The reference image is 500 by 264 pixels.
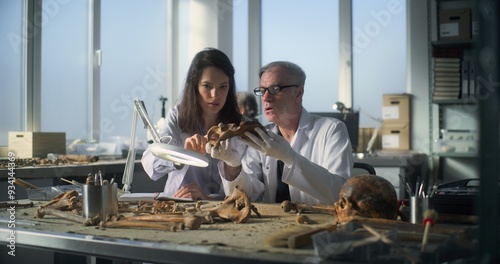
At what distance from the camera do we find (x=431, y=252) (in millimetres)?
1143

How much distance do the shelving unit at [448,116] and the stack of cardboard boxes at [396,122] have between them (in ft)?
0.78

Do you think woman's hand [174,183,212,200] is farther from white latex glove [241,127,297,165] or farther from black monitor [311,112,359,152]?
black monitor [311,112,359,152]

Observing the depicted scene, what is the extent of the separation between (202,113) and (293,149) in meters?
0.77

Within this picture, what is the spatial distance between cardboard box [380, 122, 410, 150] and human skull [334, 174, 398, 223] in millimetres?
3943

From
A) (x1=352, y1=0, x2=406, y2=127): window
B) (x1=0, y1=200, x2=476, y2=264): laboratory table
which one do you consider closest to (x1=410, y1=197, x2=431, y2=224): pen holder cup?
(x1=0, y1=200, x2=476, y2=264): laboratory table

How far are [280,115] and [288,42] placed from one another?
11.8 ft

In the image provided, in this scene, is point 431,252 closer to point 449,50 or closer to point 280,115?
point 280,115

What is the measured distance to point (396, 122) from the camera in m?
5.46

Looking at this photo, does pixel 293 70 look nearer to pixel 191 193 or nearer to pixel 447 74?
pixel 191 193

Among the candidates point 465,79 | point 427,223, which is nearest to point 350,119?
point 465,79

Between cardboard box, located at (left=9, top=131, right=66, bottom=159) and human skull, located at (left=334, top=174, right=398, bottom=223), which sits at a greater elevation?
cardboard box, located at (left=9, top=131, right=66, bottom=159)

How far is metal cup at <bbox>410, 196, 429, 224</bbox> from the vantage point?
5.23 feet

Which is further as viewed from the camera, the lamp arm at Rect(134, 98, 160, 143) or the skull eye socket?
the lamp arm at Rect(134, 98, 160, 143)

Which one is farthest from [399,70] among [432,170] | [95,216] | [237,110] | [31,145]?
[95,216]
